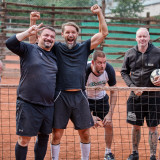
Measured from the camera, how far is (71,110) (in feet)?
15.6

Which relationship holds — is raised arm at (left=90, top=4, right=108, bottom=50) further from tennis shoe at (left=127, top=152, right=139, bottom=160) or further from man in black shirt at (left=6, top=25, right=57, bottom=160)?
tennis shoe at (left=127, top=152, right=139, bottom=160)

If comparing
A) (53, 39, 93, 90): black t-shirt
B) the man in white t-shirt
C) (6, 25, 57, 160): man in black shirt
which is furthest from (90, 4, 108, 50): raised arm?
(6, 25, 57, 160): man in black shirt

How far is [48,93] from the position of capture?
4.50m

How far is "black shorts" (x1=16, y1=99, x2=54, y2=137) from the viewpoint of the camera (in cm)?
444

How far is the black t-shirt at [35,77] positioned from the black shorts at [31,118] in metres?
0.09

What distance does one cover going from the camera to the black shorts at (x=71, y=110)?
15.4 ft

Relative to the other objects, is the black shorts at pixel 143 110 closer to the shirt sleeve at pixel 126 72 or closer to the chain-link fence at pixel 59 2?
the shirt sleeve at pixel 126 72

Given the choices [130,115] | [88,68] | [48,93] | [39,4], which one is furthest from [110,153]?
[39,4]

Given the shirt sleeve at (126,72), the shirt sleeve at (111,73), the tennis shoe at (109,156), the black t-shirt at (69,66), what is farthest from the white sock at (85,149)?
the shirt sleeve at (126,72)

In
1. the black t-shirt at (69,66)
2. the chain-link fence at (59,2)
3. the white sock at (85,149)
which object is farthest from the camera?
the chain-link fence at (59,2)

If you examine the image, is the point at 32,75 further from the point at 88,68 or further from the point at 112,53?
the point at 112,53

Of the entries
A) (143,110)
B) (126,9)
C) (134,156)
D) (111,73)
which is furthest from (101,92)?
(126,9)

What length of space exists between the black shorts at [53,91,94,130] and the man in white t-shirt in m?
0.82

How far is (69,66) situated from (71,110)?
0.67 m
